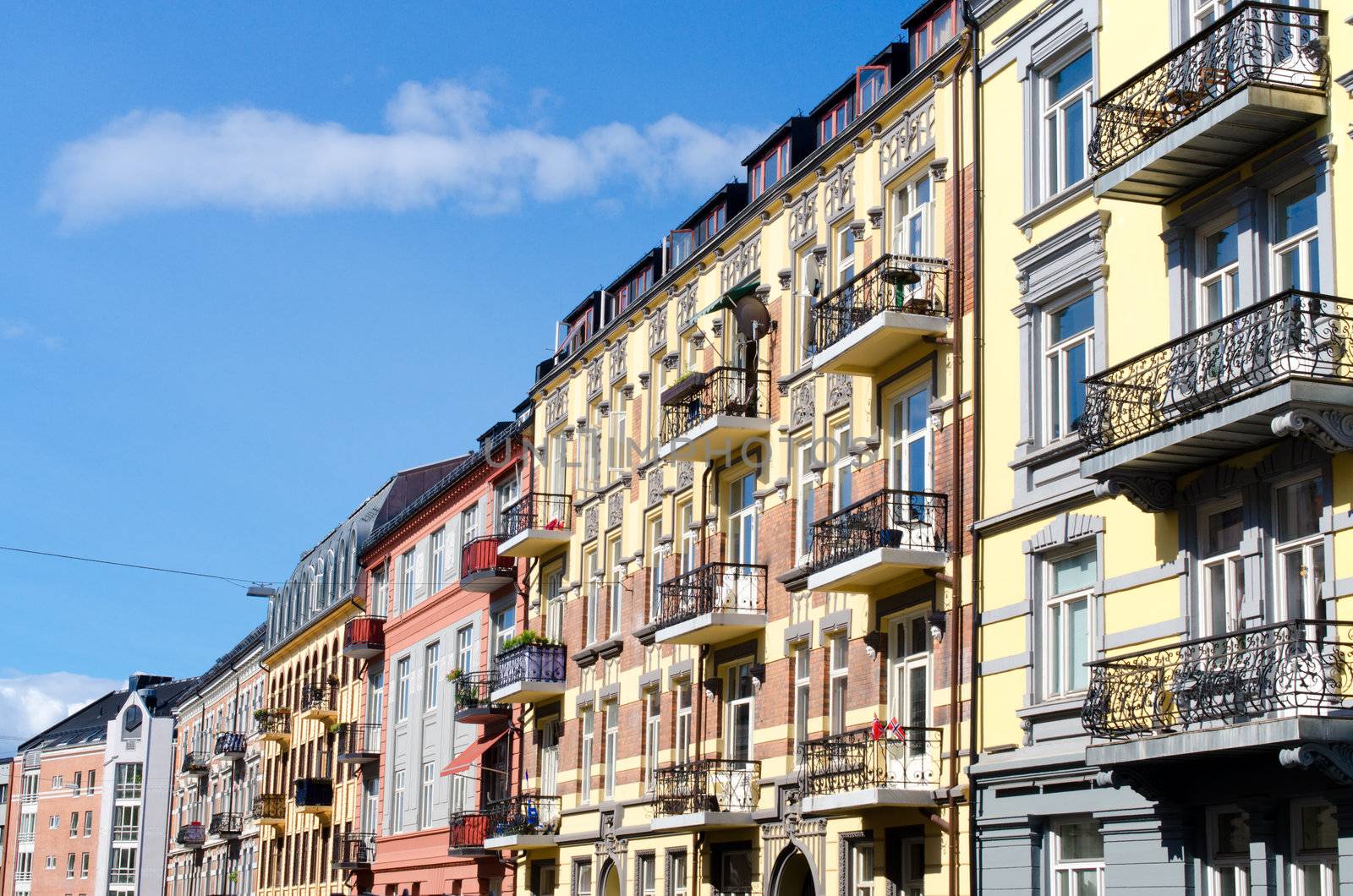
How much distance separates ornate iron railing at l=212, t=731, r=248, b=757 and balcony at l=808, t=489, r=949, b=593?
52767 mm

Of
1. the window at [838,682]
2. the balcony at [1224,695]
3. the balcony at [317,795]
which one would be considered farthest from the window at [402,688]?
the balcony at [1224,695]

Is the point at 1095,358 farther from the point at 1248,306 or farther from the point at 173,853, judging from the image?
the point at 173,853

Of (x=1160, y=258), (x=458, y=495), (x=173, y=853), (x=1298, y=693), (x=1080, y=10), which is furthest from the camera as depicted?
(x=173, y=853)

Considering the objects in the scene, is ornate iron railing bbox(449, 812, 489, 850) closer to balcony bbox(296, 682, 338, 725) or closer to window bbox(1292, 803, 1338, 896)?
balcony bbox(296, 682, 338, 725)

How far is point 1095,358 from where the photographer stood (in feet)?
67.4

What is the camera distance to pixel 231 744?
73.6 meters

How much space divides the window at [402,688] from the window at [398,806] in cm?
159

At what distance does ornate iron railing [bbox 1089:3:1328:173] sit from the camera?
57.5 feet

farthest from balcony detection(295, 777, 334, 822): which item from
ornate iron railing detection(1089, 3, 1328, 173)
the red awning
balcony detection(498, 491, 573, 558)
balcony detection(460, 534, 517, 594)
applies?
ornate iron railing detection(1089, 3, 1328, 173)

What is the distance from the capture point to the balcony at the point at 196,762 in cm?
8225

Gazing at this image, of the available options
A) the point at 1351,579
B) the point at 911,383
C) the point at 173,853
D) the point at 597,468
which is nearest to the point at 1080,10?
the point at 911,383

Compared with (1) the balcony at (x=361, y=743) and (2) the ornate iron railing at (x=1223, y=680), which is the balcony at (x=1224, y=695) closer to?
(2) the ornate iron railing at (x=1223, y=680)

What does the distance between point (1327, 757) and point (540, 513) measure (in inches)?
998

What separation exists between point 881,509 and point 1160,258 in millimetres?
5614
